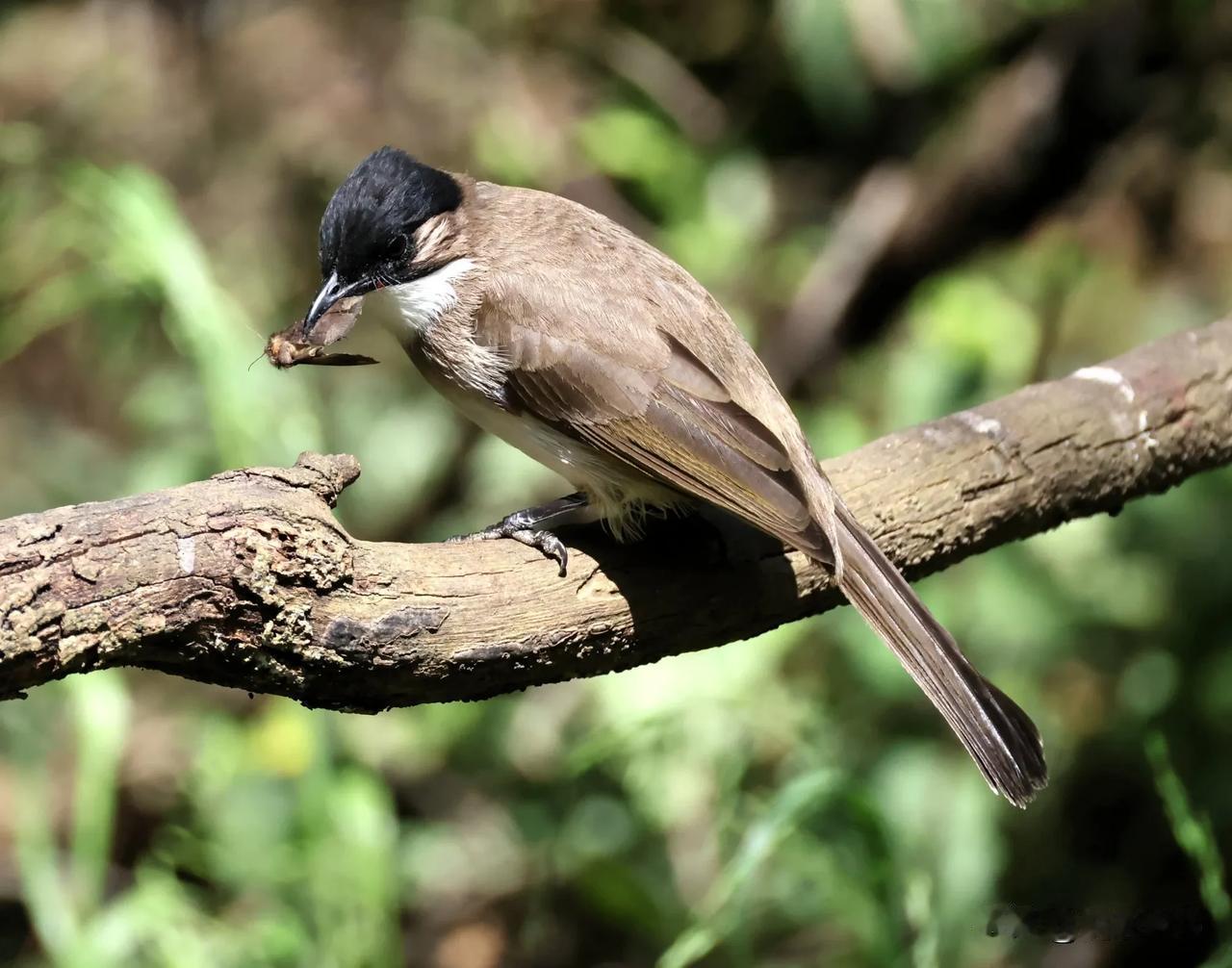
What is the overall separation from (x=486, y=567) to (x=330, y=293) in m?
0.97

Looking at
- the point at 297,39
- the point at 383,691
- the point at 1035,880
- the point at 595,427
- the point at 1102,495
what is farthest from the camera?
the point at 297,39

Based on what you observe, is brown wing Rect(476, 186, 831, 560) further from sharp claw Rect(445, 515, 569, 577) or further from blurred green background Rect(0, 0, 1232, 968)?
blurred green background Rect(0, 0, 1232, 968)

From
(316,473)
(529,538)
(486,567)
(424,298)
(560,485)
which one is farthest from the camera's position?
(560,485)

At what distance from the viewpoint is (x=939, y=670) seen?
3.10m

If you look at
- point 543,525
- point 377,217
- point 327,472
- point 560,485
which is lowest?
point 560,485

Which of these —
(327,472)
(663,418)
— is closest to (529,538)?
(663,418)

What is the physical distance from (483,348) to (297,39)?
4915 mm

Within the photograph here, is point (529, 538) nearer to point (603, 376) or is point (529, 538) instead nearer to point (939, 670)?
point (603, 376)

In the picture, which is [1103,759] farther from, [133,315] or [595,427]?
[133,315]

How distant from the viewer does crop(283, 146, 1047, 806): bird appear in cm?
307

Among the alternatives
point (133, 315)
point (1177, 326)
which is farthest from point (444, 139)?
point (1177, 326)

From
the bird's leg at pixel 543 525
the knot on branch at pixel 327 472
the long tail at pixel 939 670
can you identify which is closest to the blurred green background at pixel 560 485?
the long tail at pixel 939 670

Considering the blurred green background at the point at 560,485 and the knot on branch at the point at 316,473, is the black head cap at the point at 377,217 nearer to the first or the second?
the blurred green background at the point at 560,485

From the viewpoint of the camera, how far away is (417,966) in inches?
193
